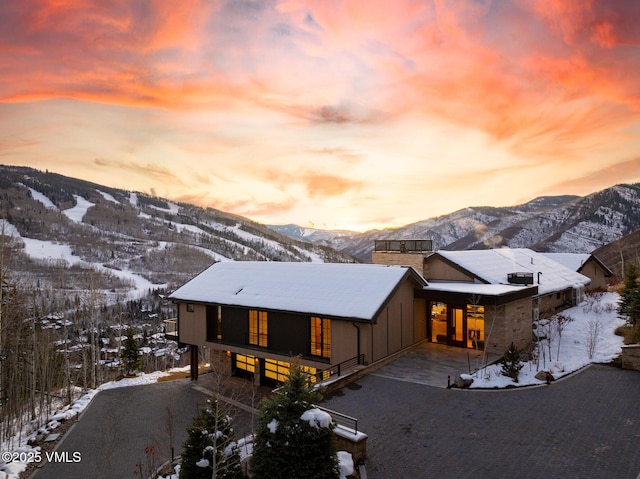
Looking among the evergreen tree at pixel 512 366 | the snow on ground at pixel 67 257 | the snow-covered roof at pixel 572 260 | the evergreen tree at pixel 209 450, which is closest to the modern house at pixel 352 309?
the evergreen tree at pixel 512 366

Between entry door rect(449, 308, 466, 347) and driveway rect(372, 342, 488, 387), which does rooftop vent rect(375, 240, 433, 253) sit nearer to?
entry door rect(449, 308, 466, 347)

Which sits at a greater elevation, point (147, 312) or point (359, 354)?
point (359, 354)

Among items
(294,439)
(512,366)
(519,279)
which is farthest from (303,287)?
(519,279)

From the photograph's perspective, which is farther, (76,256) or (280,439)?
(76,256)

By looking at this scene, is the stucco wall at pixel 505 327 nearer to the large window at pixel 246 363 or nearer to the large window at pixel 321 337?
the large window at pixel 321 337

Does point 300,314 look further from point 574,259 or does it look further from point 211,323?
point 574,259

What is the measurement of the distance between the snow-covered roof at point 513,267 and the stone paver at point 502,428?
30.8 feet

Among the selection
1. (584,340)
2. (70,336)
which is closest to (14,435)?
(584,340)

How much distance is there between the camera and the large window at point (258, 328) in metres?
21.2

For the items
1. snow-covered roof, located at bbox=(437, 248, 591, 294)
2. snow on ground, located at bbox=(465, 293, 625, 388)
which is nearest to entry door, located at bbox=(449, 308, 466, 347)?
snow on ground, located at bbox=(465, 293, 625, 388)

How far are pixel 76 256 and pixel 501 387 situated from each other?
216 metres

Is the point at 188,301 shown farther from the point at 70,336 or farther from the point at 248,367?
the point at 70,336

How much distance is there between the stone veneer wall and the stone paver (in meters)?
0.38

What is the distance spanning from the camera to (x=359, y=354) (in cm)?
1706
